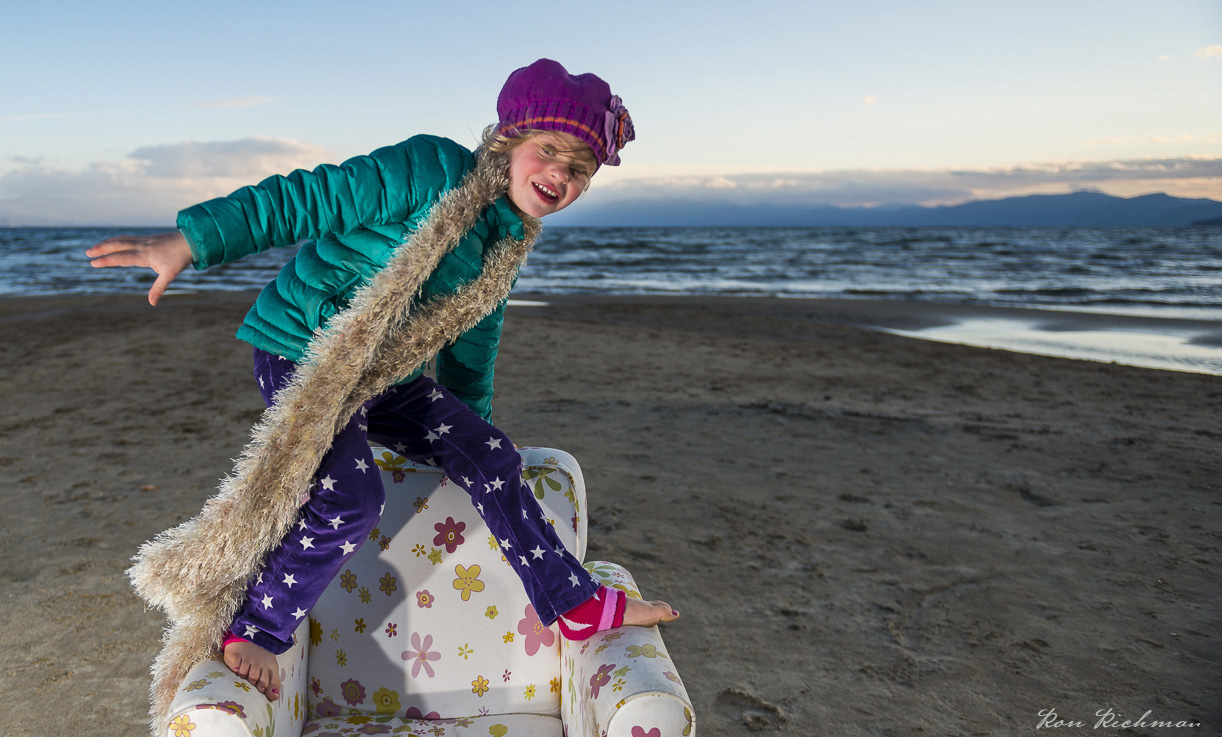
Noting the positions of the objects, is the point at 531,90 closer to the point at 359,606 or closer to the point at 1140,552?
the point at 359,606

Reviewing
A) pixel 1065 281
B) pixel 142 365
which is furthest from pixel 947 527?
pixel 1065 281

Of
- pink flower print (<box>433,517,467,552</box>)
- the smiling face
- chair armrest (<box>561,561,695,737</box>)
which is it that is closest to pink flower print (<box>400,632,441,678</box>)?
pink flower print (<box>433,517,467,552</box>)

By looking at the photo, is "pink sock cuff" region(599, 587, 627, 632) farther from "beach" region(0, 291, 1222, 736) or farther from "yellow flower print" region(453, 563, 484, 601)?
"beach" region(0, 291, 1222, 736)

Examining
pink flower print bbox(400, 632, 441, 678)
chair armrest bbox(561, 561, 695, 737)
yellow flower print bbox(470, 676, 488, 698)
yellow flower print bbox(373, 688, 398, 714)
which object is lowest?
yellow flower print bbox(373, 688, 398, 714)

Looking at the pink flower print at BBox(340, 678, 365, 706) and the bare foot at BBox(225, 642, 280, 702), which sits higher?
the bare foot at BBox(225, 642, 280, 702)

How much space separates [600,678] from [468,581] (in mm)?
545

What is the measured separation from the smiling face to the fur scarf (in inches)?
6.4

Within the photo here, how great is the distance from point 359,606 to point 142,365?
7.38 m

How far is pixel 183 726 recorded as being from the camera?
4.42 ft

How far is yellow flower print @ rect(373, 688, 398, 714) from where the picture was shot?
1893mm

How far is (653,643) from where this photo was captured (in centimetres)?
168
